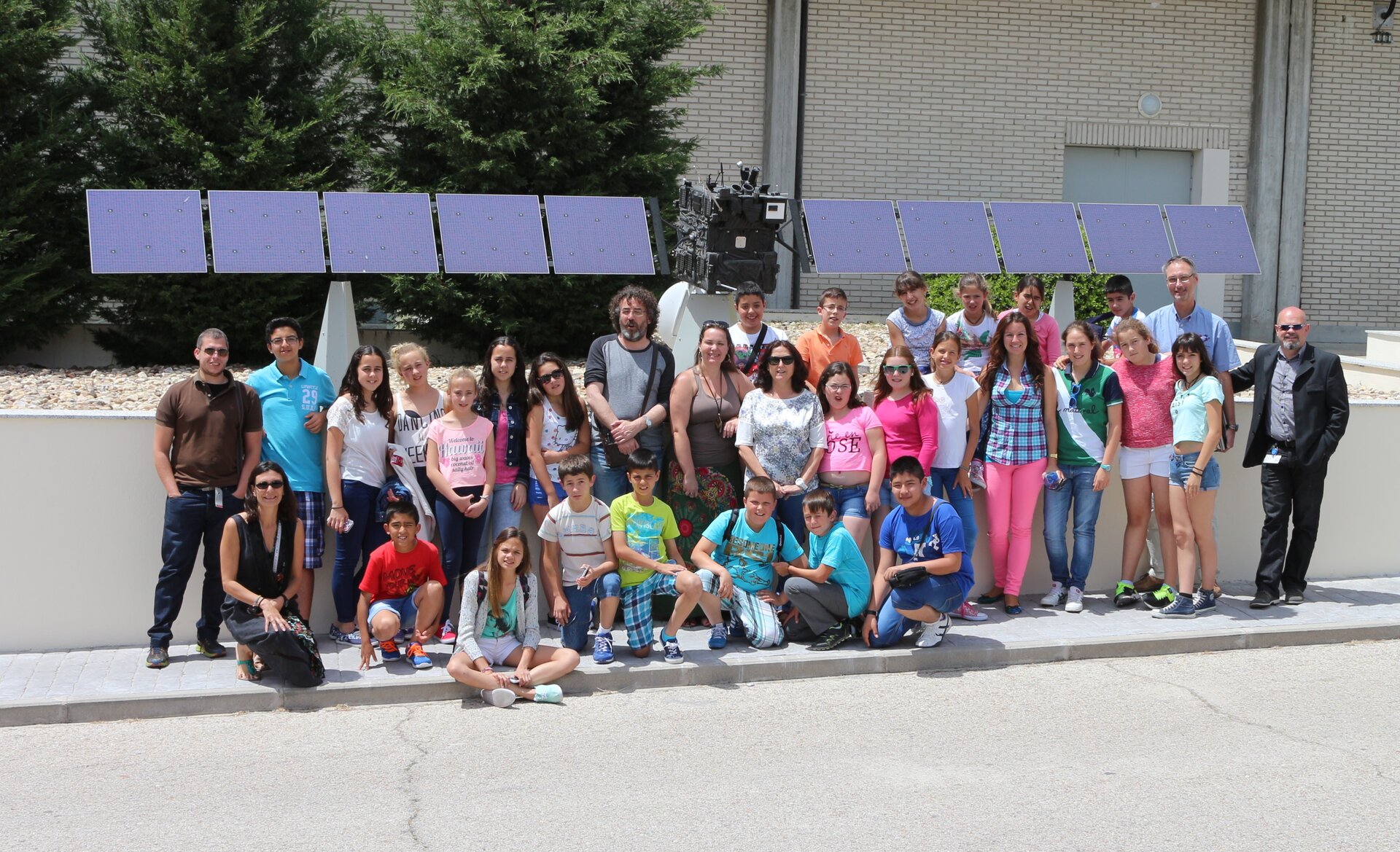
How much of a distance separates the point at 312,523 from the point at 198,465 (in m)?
0.68

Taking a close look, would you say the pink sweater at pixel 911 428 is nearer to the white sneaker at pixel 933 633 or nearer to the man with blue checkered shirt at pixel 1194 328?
the white sneaker at pixel 933 633

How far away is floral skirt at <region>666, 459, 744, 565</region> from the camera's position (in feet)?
25.8

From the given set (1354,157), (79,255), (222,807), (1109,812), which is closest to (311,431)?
(222,807)

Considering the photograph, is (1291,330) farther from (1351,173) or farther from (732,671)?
(1351,173)

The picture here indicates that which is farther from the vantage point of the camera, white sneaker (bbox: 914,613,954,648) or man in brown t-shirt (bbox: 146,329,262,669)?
white sneaker (bbox: 914,613,954,648)

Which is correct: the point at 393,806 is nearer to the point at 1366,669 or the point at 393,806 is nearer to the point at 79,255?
the point at 1366,669

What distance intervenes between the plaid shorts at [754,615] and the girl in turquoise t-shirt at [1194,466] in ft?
8.38

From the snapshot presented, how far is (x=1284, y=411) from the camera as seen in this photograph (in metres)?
8.30

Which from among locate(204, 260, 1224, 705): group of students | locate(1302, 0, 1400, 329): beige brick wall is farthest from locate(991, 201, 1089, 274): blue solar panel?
locate(1302, 0, 1400, 329): beige brick wall

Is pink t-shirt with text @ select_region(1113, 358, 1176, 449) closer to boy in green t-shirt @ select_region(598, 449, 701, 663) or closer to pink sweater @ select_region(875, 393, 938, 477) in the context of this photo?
A: pink sweater @ select_region(875, 393, 938, 477)

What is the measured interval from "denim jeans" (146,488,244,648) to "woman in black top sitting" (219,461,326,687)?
0.85 feet

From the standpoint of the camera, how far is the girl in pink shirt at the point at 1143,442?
822 cm

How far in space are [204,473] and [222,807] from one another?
2.36m

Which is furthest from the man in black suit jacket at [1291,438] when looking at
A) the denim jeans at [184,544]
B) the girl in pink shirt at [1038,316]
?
the denim jeans at [184,544]
